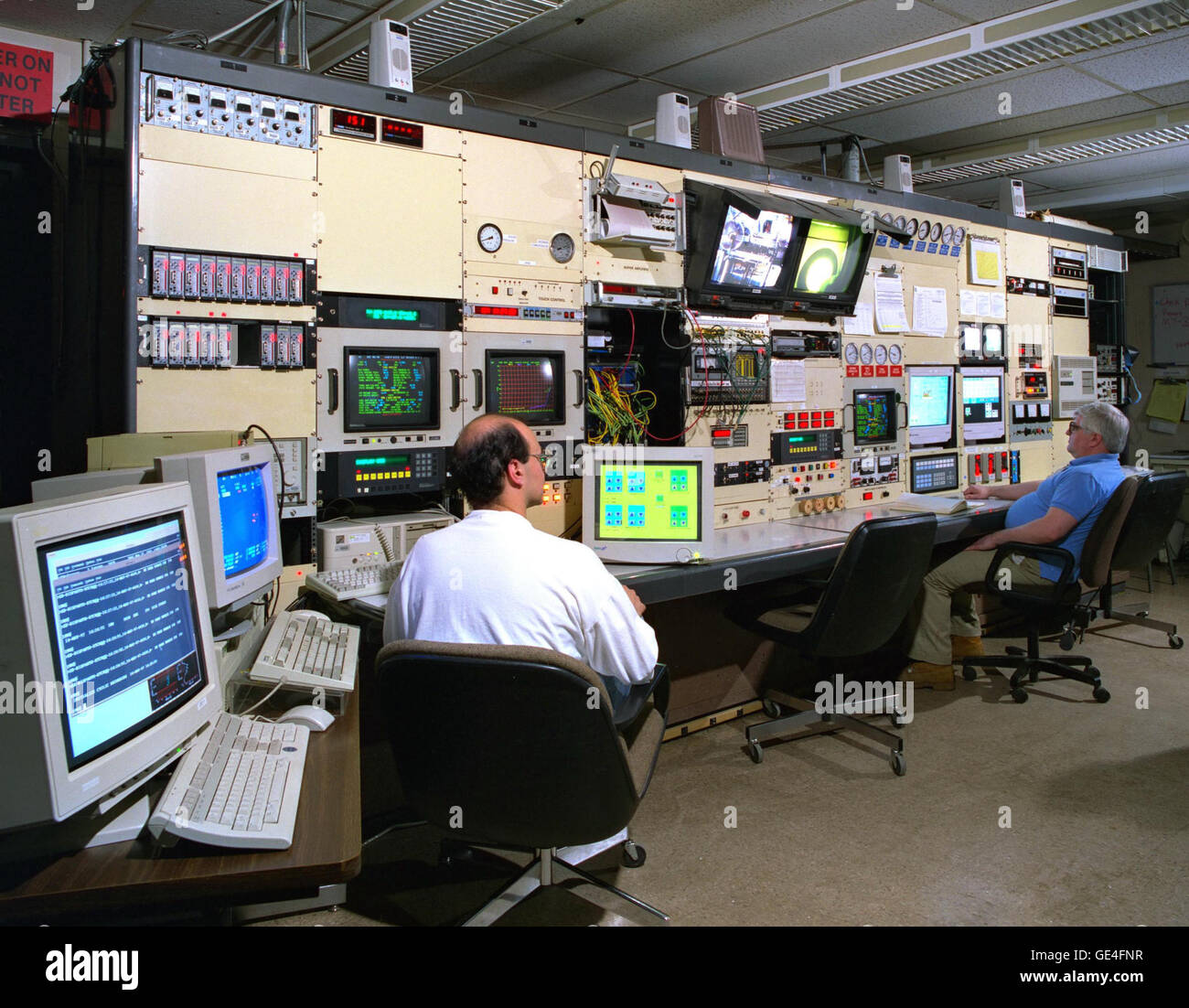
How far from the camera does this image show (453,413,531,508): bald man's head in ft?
6.67

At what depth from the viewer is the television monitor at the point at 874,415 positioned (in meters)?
4.23

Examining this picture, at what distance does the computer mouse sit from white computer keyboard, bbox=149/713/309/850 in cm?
9

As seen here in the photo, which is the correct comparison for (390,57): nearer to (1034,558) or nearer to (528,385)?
(528,385)

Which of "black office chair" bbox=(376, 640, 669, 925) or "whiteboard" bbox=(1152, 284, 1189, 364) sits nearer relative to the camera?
"black office chair" bbox=(376, 640, 669, 925)

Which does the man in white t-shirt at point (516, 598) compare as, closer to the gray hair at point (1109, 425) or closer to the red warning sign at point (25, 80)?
the gray hair at point (1109, 425)

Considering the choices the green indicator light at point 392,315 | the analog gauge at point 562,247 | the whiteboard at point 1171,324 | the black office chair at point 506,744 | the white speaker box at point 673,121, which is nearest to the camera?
the black office chair at point 506,744

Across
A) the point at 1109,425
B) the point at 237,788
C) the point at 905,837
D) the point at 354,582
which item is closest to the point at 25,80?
the point at 354,582

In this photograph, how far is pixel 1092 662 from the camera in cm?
446

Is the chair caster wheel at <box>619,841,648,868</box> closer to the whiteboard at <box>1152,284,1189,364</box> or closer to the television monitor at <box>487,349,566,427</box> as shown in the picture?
the television monitor at <box>487,349,566,427</box>

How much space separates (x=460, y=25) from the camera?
11.8 ft

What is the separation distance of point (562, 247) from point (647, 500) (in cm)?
95

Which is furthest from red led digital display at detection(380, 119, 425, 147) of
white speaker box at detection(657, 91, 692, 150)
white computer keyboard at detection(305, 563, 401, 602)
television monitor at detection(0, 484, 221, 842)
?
television monitor at detection(0, 484, 221, 842)

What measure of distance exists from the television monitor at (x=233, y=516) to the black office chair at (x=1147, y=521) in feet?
11.7

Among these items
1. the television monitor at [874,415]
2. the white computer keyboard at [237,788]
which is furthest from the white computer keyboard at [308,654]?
the television monitor at [874,415]
